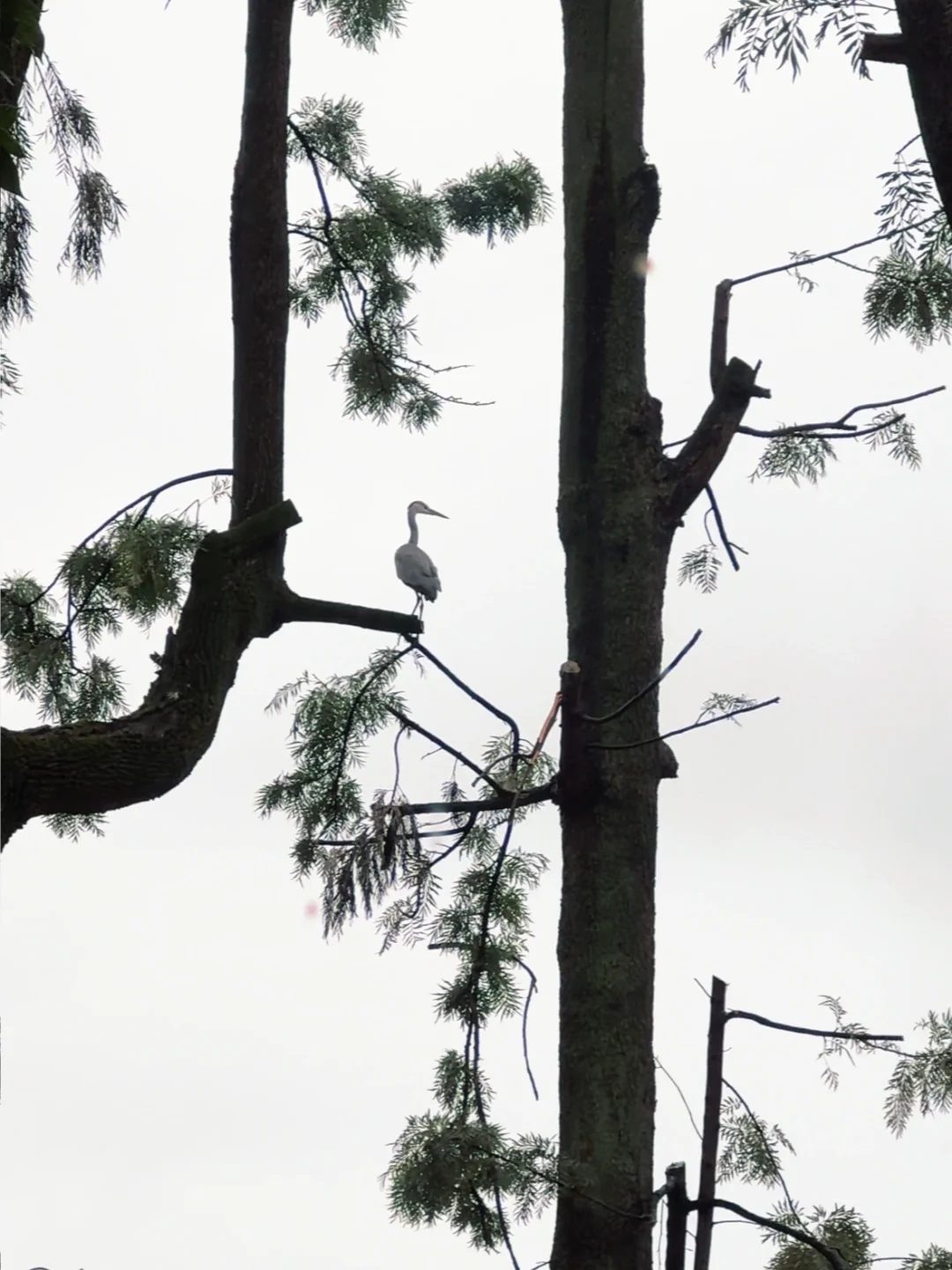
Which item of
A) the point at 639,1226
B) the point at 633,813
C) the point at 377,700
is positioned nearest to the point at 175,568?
the point at 377,700

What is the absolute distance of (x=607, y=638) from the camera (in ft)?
12.6

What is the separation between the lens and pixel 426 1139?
379 centimetres

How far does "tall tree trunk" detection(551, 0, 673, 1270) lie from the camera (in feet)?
11.5

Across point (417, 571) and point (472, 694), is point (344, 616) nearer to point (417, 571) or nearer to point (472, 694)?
point (472, 694)

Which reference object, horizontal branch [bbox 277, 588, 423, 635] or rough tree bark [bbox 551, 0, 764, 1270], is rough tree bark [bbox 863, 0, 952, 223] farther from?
horizontal branch [bbox 277, 588, 423, 635]

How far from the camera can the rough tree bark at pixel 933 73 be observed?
2439 millimetres

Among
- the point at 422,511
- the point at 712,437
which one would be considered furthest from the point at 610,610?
the point at 422,511

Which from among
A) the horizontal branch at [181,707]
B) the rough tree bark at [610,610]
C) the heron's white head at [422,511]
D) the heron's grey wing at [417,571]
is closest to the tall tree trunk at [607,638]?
the rough tree bark at [610,610]

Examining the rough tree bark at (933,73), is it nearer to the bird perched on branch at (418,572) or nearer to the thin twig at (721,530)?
the thin twig at (721,530)

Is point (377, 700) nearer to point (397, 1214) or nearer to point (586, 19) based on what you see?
point (397, 1214)

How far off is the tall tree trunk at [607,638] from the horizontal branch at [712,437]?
0.15 ft

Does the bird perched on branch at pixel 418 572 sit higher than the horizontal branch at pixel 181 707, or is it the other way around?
the bird perched on branch at pixel 418 572

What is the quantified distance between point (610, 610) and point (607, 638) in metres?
0.07

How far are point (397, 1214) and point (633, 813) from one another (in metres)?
1.13
